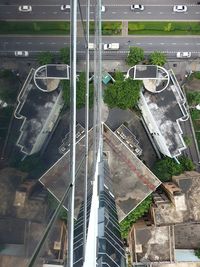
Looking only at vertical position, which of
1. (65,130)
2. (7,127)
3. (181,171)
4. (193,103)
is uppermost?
(193,103)

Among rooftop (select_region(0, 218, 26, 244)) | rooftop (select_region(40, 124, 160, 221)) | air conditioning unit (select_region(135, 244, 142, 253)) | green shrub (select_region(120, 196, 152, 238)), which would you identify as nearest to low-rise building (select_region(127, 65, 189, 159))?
rooftop (select_region(40, 124, 160, 221))

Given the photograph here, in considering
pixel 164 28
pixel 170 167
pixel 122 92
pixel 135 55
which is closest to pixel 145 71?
pixel 135 55

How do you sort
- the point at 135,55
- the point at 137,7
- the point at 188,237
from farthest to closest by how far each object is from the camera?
the point at 188,237
the point at 137,7
the point at 135,55

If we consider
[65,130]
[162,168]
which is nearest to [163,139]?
[162,168]

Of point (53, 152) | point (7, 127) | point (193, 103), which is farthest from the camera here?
point (193, 103)

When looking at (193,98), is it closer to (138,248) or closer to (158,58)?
(158,58)

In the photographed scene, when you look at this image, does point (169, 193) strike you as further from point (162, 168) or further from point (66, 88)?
point (66, 88)

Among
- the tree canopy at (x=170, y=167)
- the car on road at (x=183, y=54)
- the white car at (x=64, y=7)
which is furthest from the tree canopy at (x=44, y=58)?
the car on road at (x=183, y=54)
